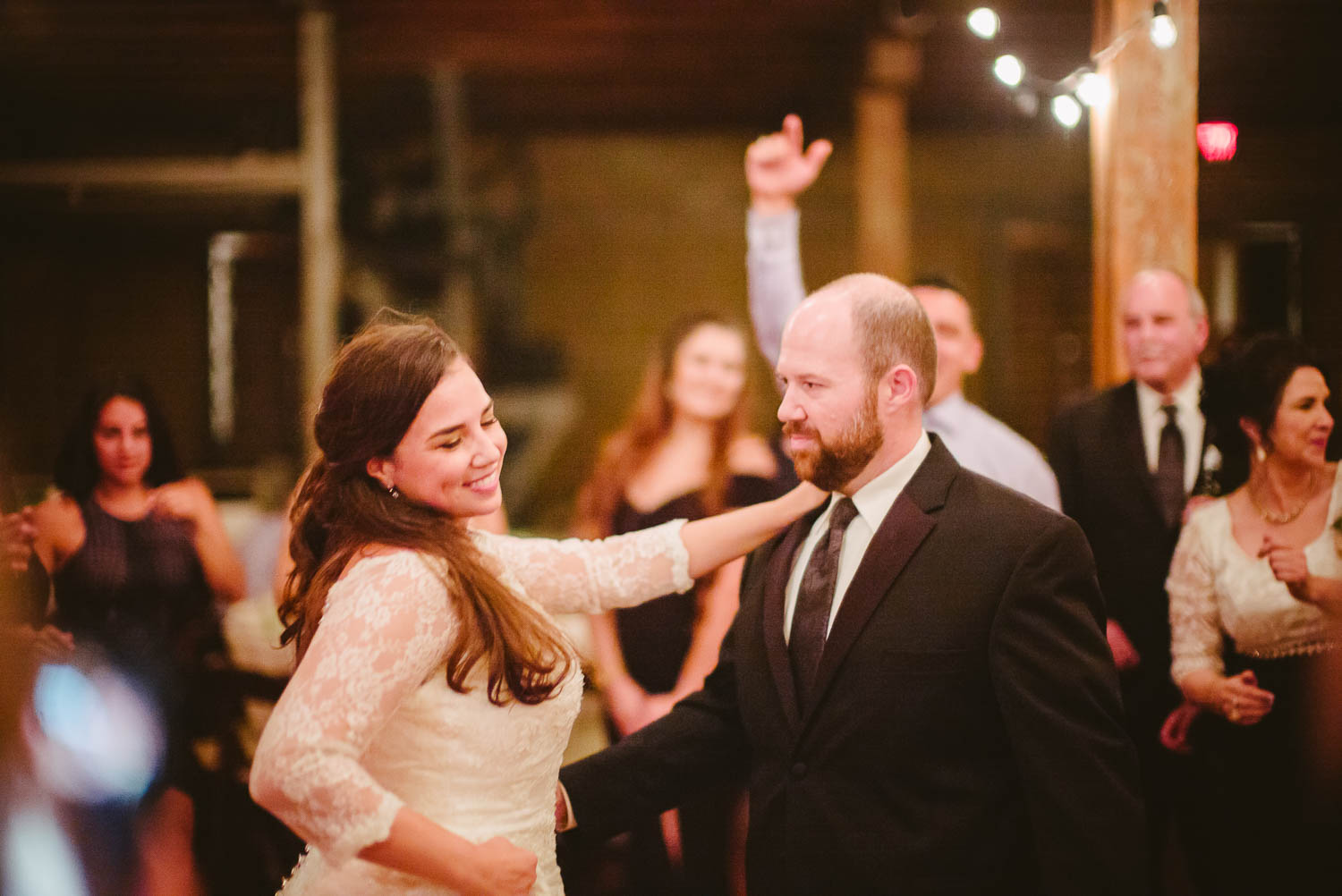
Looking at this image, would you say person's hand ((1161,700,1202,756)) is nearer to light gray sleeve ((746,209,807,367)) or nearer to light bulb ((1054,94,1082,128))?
light gray sleeve ((746,209,807,367))

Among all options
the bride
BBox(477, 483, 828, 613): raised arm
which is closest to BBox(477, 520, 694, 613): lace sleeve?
BBox(477, 483, 828, 613): raised arm

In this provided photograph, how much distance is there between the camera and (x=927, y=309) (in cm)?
293

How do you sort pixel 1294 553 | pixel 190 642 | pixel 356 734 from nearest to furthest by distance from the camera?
pixel 356 734
pixel 1294 553
pixel 190 642

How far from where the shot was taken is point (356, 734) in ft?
4.86

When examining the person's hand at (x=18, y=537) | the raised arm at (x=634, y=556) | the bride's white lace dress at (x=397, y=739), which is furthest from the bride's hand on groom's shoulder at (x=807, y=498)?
the person's hand at (x=18, y=537)

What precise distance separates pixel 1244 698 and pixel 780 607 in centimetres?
123

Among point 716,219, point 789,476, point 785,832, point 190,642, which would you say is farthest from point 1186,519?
point 716,219

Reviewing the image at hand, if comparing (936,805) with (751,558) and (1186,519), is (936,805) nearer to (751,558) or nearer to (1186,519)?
(751,558)

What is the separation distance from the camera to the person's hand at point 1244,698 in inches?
97.4

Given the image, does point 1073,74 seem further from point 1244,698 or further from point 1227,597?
point 1244,698

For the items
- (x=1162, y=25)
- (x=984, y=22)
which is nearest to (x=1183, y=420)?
(x=1162, y=25)

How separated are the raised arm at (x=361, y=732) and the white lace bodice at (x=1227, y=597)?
5.60 ft

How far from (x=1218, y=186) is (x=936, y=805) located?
3097 millimetres

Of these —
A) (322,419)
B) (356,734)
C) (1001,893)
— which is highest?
(322,419)
